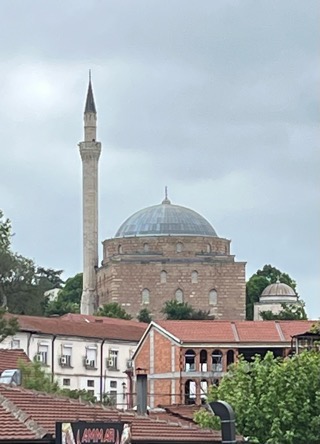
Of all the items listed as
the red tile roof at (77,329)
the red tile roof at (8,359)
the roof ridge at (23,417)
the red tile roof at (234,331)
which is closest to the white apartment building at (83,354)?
the red tile roof at (77,329)

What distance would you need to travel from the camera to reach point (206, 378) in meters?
77.5

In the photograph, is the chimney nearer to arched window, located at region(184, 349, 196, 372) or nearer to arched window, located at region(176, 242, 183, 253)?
arched window, located at region(184, 349, 196, 372)

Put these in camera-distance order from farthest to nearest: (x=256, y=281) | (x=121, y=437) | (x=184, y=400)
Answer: (x=256, y=281) < (x=184, y=400) < (x=121, y=437)

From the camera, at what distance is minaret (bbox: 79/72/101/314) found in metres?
139

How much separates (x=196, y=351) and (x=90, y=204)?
62090 millimetres

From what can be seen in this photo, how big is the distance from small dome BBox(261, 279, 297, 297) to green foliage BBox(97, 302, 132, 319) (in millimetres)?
16961

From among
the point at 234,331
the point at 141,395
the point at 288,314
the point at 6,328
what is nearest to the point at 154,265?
the point at 288,314

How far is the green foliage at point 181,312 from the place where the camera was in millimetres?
134625

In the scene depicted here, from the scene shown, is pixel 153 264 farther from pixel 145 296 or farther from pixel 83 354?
pixel 83 354

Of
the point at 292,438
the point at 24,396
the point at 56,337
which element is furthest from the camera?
the point at 56,337

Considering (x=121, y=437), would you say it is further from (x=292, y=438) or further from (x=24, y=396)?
(x=292, y=438)

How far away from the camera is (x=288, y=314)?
134875 mm

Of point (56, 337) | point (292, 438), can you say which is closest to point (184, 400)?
point (56, 337)

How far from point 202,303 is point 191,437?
119 metres
